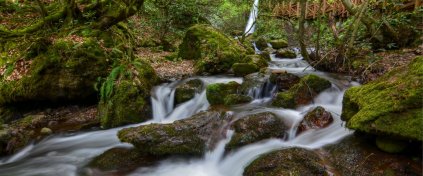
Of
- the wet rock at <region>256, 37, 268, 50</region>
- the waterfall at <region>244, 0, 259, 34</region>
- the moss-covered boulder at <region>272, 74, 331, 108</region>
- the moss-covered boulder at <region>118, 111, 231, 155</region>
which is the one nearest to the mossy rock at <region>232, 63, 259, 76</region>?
the moss-covered boulder at <region>272, 74, 331, 108</region>

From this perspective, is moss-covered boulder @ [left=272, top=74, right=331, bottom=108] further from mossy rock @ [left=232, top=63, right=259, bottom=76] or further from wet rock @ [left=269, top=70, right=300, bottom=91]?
mossy rock @ [left=232, top=63, right=259, bottom=76]

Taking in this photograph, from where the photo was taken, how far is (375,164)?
414 cm

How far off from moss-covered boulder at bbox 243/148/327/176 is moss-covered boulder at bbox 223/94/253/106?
2811 mm

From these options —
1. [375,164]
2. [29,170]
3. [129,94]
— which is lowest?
[29,170]

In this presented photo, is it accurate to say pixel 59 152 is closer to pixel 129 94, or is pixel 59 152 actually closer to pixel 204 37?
pixel 129 94

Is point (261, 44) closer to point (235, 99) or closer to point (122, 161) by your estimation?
point (235, 99)

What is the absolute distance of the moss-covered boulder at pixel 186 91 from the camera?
27.6 ft

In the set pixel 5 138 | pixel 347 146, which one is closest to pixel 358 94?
pixel 347 146

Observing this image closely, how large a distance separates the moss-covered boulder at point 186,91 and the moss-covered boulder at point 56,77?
1905 mm

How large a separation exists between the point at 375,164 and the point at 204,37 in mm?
8396

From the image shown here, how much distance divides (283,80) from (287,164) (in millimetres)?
4058

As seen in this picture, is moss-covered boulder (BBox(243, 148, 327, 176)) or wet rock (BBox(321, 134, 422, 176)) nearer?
wet rock (BBox(321, 134, 422, 176))

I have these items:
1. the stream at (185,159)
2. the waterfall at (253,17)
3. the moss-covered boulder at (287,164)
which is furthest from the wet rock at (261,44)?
the moss-covered boulder at (287,164)

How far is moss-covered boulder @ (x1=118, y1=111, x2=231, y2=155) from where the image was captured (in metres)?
5.31
